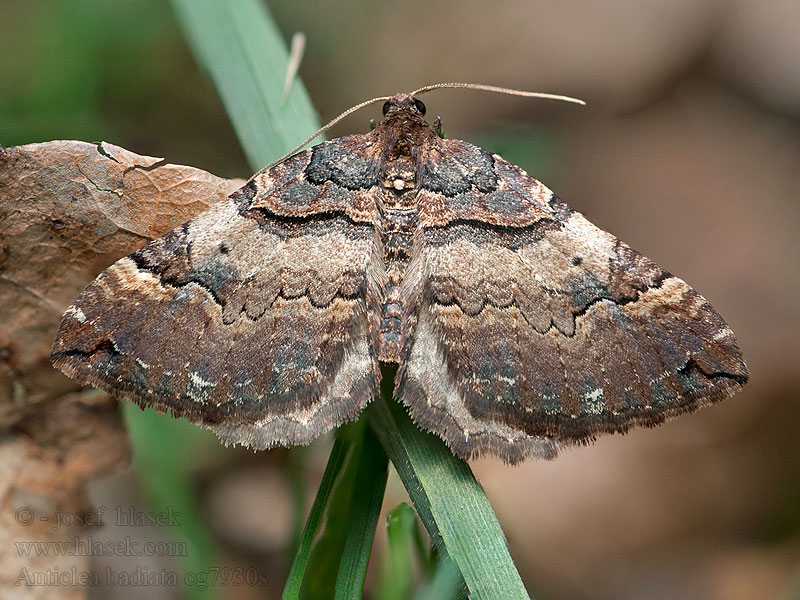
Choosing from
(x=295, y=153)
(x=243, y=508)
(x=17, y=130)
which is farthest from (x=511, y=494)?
(x=17, y=130)

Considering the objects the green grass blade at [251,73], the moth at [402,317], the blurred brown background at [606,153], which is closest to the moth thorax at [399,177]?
the moth at [402,317]

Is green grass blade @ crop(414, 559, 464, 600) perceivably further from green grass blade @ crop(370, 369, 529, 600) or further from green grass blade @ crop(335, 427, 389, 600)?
green grass blade @ crop(335, 427, 389, 600)

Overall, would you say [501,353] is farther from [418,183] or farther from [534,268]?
[418,183]

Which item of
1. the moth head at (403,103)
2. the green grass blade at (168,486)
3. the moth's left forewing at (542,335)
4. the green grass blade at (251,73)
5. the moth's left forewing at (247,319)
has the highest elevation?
the green grass blade at (251,73)

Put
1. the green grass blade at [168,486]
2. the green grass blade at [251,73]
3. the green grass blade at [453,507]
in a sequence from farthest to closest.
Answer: the green grass blade at [168,486], the green grass blade at [251,73], the green grass blade at [453,507]

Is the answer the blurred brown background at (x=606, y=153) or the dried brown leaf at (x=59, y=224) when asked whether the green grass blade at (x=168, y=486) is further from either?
the blurred brown background at (x=606, y=153)

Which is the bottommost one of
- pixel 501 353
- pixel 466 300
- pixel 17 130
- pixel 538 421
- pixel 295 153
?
pixel 538 421

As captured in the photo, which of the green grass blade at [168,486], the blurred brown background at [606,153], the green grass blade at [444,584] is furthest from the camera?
the blurred brown background at [606,153]

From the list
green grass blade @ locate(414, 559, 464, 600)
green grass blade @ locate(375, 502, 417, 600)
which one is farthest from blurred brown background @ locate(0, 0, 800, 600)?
green grass blade @ locate(414, 559, 464, 600)
